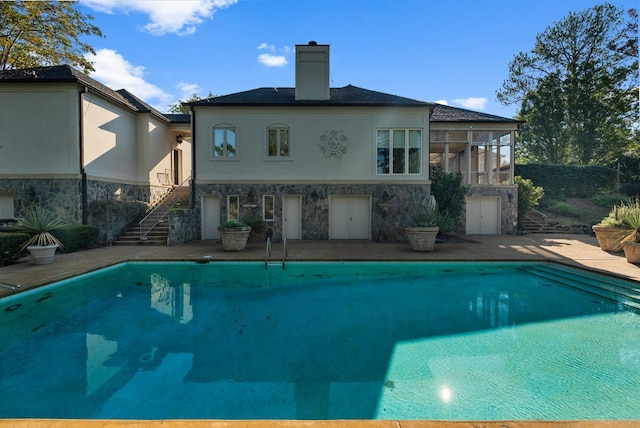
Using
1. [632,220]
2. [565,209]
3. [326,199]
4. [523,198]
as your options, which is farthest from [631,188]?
[326,199]

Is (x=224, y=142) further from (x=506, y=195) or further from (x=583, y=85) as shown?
(x=583, y=85)

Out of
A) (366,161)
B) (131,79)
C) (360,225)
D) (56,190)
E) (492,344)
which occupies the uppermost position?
(131,79)

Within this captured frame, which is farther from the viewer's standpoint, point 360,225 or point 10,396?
point 360,225

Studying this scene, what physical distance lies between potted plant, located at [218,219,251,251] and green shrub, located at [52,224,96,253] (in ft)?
16.8

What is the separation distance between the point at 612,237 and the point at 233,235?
13.4 metres

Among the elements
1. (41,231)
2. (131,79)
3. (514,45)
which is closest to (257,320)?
(41,231)

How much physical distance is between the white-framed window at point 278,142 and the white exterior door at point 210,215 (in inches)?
130

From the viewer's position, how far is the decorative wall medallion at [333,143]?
14.1 meters

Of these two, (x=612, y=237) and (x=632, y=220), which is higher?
(x=632, y=220)

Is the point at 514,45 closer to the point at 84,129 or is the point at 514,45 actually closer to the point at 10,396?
the point at 84,129

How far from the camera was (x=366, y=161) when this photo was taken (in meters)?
14.2

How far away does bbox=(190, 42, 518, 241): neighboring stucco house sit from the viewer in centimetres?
1402

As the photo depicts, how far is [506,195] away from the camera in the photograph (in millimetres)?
16891

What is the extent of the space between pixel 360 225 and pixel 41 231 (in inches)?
455
